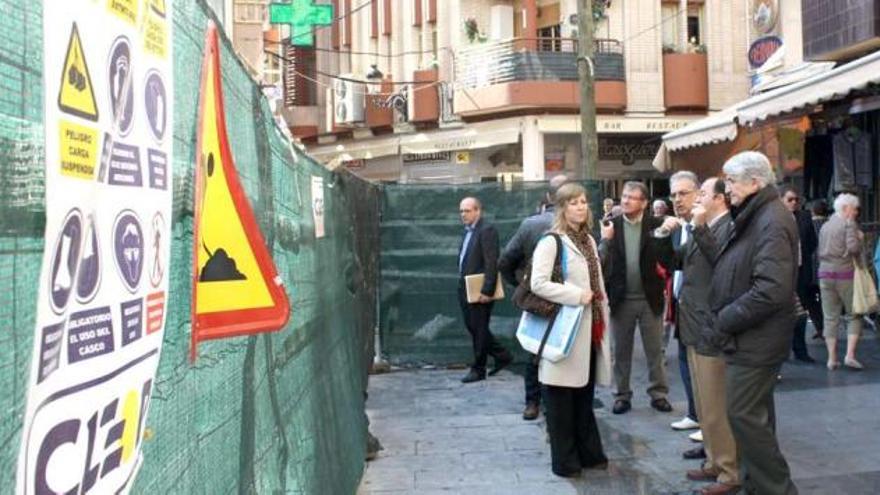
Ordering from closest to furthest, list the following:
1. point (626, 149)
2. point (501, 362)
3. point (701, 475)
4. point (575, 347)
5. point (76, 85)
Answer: point (76, 85) < point (701, 475) < point (575, 347) < point (501, 362) < point (626, 149)

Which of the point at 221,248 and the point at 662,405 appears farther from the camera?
the point at 662,405

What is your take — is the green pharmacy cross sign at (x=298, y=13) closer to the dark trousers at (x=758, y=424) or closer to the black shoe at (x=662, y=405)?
the black shoe at (x=662, y=405)

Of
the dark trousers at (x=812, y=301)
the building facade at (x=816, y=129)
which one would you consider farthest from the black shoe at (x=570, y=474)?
the dark trousers at (x=812, y=301)

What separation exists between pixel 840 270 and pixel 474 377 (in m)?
3.71

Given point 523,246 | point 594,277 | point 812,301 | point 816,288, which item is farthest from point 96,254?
point 812,301

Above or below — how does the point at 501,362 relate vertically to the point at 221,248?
below

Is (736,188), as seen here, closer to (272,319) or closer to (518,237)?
(518,237)

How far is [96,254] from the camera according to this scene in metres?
1.56

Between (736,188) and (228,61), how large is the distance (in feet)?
9.57

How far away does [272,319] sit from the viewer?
2676 millimetres

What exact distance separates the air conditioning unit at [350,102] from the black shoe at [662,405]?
24.7 m

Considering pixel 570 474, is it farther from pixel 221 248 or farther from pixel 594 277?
pixel 221 248

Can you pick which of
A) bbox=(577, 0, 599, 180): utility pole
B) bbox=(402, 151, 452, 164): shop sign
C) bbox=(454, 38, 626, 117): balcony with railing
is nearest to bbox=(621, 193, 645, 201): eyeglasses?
bbox=(577, 0, 599, 180): utility pole

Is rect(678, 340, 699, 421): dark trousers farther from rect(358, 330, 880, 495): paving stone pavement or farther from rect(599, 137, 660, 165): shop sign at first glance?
rect(599, 137, 660, 165): shop sign
